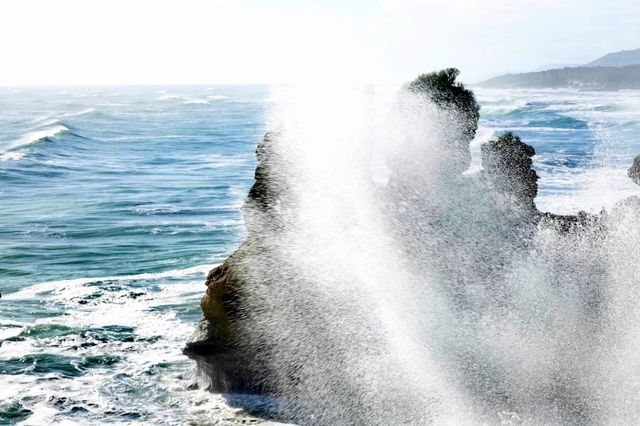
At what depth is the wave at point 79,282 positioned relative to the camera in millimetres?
19781

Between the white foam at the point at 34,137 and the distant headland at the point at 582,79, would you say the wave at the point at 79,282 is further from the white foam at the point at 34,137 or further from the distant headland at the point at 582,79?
the distant headland at the point at 582,79

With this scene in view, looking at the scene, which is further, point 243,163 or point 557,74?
point 557,74

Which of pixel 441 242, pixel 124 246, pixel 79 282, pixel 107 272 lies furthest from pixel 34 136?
pixel 441 242

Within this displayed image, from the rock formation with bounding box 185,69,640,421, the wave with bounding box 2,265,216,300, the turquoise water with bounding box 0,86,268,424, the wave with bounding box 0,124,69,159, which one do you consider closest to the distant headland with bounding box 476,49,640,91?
the wave with bounding box 0,124,69,159

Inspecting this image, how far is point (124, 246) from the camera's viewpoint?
2520cm

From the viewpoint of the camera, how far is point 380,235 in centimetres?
1351

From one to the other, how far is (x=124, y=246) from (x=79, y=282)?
4549 millimetres

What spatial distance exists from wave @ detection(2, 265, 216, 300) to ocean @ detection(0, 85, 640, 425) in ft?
0.15

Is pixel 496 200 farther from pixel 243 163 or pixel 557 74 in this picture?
pixel 557 74

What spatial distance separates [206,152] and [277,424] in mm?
44591

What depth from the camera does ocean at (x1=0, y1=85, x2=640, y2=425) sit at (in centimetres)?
1327

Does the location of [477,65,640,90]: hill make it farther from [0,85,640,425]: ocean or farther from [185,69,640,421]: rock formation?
[185,69,640,421]: rock formation

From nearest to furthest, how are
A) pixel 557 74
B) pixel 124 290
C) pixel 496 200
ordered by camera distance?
pixel 496 200
pixel 124 290
pixel 557 74

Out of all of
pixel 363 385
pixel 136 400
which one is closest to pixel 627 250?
pixel 363 385
